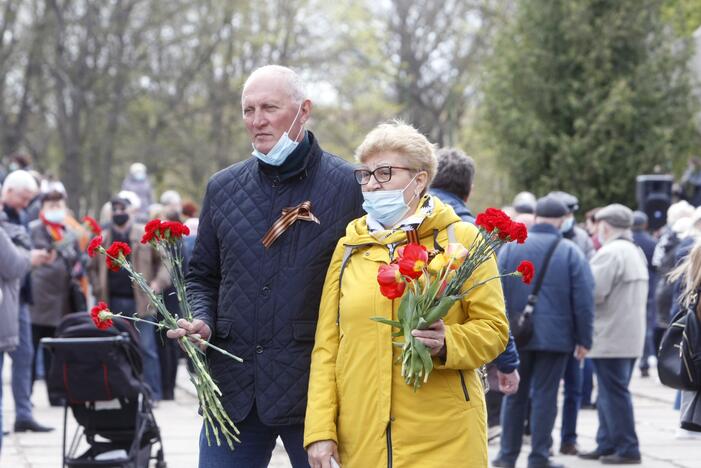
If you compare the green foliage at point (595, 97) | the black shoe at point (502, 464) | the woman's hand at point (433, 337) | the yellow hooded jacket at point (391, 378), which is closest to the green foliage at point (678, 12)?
the green foliage at point (595, 97)

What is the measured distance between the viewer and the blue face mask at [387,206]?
4.61m

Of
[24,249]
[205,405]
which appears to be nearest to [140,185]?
[24,249]

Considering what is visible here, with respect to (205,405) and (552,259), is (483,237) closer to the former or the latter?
(205,405)

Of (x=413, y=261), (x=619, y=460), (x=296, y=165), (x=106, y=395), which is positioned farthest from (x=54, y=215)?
(x=413, y=261)

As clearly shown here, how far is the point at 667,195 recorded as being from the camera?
2138cm

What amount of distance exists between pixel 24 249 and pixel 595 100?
16.9 m

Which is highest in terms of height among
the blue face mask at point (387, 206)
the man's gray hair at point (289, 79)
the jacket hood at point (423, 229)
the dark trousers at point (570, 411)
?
the man's gray hair at point (289, 79)

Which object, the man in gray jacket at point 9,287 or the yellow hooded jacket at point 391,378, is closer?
the yellow hooded jacket at point 391,378

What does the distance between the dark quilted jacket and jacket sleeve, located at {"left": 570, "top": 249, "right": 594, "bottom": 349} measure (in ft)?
15.5

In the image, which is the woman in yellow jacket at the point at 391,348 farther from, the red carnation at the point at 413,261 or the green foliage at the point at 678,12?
the green foliage at the point at 678,12

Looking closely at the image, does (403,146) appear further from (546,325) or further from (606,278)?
(606,278)

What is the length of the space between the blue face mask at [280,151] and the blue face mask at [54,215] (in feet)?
28.6

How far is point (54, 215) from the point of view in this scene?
13.2 meters

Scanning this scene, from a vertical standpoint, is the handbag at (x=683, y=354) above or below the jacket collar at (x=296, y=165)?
below
